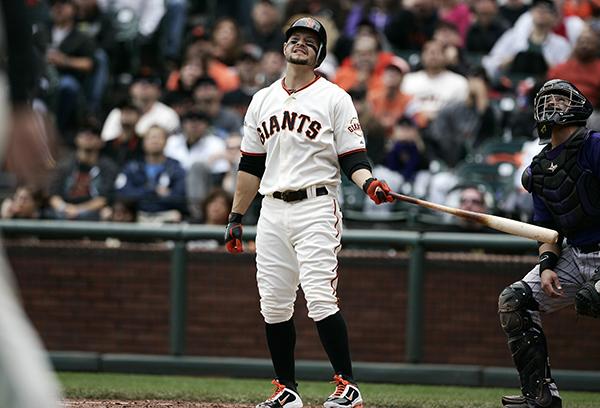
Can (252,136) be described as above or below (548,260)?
above

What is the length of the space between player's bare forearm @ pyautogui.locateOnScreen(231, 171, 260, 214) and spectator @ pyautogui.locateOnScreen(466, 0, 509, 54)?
7177mm

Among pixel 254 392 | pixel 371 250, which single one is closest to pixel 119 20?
pixel 371 250

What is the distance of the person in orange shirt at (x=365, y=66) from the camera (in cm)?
1258

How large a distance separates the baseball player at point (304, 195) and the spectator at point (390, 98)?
5358mm

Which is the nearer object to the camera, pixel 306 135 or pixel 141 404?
pixel 306 135

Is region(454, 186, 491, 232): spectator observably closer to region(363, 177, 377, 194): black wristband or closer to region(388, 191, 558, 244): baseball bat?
region(388, 191, 558, 244): baseball bat

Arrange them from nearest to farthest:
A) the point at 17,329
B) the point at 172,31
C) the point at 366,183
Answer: the point at 17,329, the point at 366,183, the point at 172,31

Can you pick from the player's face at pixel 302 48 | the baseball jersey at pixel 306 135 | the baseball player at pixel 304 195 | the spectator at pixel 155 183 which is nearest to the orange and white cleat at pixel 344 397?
the baseball player at pixel 304 195

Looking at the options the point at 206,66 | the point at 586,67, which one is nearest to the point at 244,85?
the point at 206,66

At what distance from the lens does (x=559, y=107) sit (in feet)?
21.2

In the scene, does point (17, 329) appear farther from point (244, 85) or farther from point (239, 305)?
point (244, 85)

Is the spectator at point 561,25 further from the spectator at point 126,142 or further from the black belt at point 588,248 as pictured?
the black belt at point 588,248

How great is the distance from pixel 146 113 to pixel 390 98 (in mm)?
2785

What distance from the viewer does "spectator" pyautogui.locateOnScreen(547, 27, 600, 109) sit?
11234 millimetres
